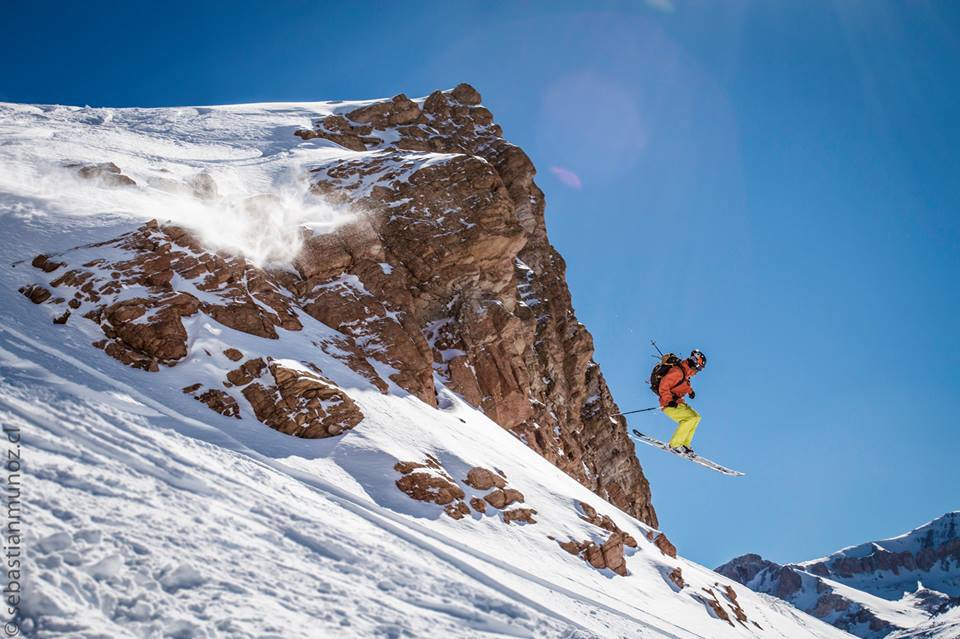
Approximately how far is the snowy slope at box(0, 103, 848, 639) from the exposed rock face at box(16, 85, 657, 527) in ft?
3.03

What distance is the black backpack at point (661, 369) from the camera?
19.1 meters

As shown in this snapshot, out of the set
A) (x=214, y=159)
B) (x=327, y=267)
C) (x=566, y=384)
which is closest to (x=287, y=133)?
(x=214, y=159)

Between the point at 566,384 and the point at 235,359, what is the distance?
32.7 metres

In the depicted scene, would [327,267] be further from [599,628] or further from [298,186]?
[599,628]

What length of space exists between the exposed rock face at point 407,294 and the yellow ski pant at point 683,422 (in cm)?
593

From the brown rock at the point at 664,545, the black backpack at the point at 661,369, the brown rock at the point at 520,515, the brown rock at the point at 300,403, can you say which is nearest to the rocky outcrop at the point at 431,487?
the brown rock at the point at 520,515

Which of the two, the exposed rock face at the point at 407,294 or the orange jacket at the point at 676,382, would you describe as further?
the orange jacket at the point at 676,382

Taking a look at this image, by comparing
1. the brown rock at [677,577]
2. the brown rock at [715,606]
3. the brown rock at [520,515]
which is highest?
the brown rock at [520,515]

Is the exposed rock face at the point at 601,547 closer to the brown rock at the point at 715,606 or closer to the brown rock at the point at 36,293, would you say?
the brown rock at the point at 715,606

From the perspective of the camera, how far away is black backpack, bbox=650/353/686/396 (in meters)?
19.1

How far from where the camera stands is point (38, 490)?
873 centimetres

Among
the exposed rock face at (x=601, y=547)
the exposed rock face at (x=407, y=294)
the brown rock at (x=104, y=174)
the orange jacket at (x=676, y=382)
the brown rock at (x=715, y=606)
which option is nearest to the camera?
the exposed rock face at (x=407, y=294)

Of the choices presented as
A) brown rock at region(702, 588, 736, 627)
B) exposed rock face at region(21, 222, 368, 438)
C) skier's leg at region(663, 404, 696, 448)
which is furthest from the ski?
exposed rock face at region(21, 222, 368, 438)

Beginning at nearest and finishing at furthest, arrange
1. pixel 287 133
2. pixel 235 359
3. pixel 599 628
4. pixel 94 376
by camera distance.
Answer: pixel 599 628 < pixel 94 376 < pixel 235 359 < pixel 287 133
